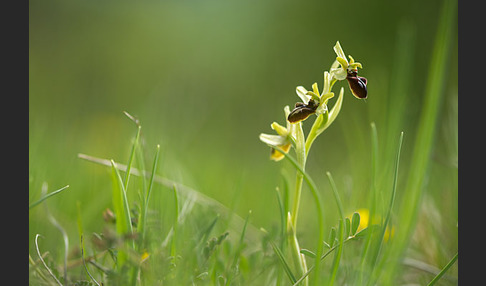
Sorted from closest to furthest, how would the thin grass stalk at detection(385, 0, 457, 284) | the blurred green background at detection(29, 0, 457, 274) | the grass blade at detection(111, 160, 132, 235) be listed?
the grass blade at detection(111, 160, 132, 235) < the thin grass stalk at detection(385, 0, 457, 284) < the blurred green background at detection(29, 0, 457, 274)

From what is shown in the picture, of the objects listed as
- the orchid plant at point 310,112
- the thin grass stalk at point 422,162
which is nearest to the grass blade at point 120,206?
the orchid plant at point 310,112

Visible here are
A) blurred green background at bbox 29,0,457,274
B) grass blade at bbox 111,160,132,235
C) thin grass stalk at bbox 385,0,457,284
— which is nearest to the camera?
grass blade at bbox 111,160,132,235

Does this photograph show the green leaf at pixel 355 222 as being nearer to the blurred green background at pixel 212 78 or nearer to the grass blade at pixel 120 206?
the grass blade at pixel 120 206

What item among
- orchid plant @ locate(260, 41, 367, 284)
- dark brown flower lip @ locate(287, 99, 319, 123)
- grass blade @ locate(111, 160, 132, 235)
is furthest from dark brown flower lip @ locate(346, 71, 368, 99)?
grass blade @ locate(111, 160, 132, 235)

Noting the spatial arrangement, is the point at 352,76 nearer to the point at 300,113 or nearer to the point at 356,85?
the point at 356,85

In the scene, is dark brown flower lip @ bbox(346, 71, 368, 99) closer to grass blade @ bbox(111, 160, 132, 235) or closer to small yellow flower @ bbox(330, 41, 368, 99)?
small yellow flower @ bbox(330, 41, 368, 99)

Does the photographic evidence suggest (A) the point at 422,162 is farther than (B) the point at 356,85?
Yes

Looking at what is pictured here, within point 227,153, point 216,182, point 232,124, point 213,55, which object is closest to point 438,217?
point 216,182

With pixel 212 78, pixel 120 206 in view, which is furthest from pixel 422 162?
pixel 212 78

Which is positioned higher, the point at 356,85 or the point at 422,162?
the point at 356,85
